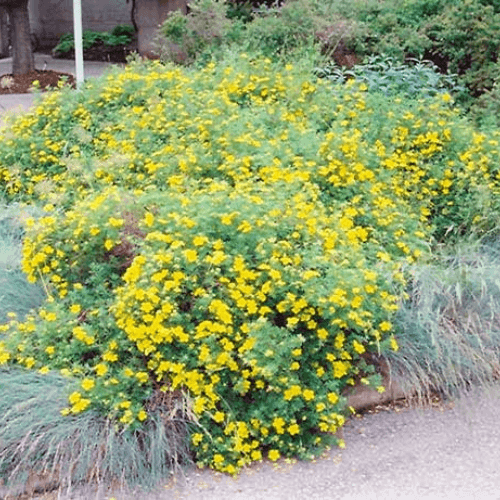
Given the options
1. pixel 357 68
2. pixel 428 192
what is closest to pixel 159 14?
pixel 357 68

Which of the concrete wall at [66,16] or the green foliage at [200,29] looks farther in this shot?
the concrete wall at [66,16]

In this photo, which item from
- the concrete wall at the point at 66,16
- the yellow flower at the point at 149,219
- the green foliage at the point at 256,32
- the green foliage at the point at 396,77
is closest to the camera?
the yellow flower at the point at 149,219

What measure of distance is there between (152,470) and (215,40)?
6033 mm

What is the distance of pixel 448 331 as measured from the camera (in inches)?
169

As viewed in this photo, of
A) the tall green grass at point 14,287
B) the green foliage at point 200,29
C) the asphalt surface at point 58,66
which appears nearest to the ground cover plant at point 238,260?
the tall green grass at point 14,287

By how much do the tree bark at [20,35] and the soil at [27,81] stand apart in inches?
5.1

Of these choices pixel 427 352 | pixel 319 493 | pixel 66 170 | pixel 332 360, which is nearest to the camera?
pixel 319 493

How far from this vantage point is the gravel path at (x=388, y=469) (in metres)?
3.59

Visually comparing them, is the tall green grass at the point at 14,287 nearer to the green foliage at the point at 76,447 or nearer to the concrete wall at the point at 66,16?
the green foliage at the point at 76,447

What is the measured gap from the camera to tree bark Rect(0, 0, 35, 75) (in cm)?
1161

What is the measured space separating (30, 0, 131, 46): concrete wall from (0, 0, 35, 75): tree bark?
460cm

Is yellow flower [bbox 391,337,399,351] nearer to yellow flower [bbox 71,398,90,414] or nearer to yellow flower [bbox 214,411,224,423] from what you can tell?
yellow flower [bbox 214,411,224,423]

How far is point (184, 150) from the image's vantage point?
538 cm

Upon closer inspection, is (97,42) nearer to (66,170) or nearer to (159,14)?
(159,14)
